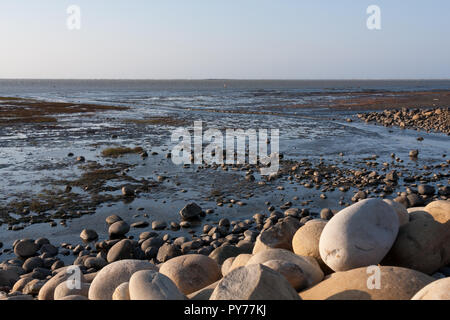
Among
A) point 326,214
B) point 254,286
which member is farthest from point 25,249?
point 326,214

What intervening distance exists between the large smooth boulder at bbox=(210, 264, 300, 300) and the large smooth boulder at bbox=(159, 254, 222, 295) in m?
1.75

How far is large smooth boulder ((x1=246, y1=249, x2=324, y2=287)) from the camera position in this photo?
203 inches

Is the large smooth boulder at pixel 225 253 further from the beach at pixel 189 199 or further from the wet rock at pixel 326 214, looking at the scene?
the wet rock at pixel 326 214

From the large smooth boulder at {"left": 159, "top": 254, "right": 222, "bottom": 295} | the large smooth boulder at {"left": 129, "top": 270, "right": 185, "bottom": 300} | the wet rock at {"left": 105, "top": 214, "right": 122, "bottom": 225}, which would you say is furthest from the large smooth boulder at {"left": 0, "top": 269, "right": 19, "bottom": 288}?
the large smooth boulder at {"left": 129, "top": 270, "right": 185, "bottom": 300}

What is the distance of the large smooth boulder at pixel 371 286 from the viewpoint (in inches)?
172

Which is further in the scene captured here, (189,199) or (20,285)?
(189,199)

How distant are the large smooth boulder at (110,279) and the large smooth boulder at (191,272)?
0.45 m

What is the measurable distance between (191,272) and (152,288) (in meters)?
1.51

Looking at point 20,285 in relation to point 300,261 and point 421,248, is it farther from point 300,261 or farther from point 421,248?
point 421,248

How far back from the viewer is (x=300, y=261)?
5.33m

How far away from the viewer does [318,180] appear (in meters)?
13.8

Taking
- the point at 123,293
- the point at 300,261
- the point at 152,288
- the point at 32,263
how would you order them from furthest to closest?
1. the point at 32,263
2. the point at 300,261
3. the point at 123,293
4. the point at 152,288

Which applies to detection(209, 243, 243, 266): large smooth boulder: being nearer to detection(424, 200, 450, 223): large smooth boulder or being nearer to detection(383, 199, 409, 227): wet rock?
detection(383, 199, 409, 227): wet rock
